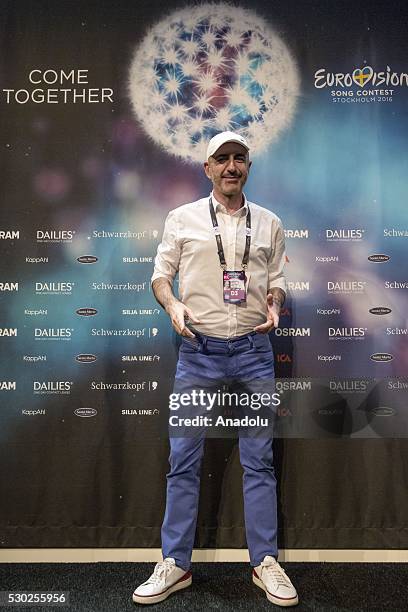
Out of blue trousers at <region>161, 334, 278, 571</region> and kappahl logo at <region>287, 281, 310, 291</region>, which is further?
kappahl logo at <region>287, 281, 310, 291</region>

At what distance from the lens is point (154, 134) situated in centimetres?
321

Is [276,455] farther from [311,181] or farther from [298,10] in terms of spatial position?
[298,10]

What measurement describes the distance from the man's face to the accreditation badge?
0.38 metres

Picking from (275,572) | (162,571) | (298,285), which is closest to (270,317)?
(298,285)

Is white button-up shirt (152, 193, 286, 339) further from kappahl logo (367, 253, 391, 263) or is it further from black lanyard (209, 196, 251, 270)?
kappahl logo (367, 253, 391, 263)

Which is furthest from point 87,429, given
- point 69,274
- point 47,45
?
point 47,45

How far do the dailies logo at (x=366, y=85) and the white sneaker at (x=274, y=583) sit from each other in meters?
2.38

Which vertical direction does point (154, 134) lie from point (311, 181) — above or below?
above

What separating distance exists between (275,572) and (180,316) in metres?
1.23

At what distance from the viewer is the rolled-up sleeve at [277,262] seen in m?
2.91

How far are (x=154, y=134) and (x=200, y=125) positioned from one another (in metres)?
0.25

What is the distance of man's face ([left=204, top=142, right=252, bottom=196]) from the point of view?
9.16 feet

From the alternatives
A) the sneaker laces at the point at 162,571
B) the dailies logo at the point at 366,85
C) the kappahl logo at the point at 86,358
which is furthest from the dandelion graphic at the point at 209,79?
the sneaker laces at the point at 162,571

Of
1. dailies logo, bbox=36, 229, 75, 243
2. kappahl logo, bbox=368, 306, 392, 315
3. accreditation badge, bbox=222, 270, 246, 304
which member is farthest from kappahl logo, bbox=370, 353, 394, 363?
dailies logo, bbox=36, 229, 75, 243
